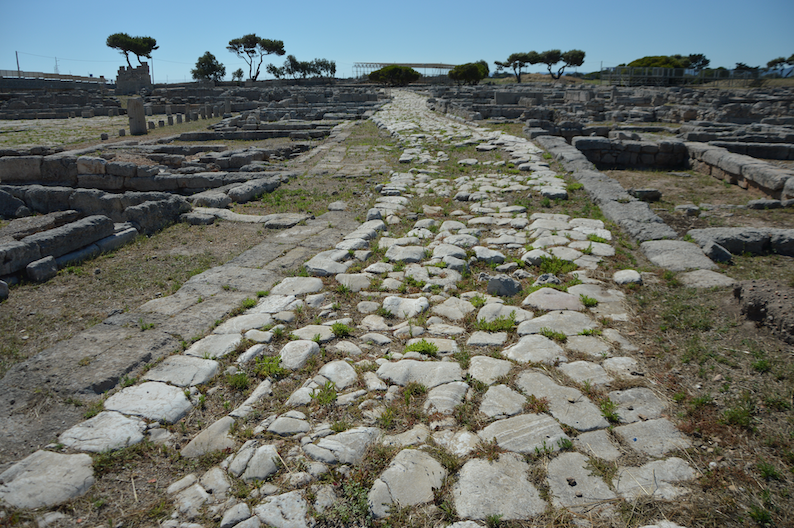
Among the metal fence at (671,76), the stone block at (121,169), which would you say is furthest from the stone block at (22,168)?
the metal fence at (671,76)

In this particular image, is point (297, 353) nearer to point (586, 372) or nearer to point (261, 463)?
point (261, 463)

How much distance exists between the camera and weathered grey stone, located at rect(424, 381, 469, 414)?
281 cm

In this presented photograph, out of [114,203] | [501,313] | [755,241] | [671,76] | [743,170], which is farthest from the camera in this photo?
[671,76]

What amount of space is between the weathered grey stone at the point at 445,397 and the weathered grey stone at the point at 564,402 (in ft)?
1.25

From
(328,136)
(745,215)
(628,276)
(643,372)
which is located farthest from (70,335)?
(328,136)

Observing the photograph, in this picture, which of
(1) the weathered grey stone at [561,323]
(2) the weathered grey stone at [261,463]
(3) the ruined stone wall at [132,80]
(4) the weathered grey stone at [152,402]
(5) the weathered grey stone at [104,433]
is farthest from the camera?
(3) the ruined stone wall at [132,80]

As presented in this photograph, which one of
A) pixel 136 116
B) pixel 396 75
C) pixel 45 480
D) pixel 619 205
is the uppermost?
pixel 396 75

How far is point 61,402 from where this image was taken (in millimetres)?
3002

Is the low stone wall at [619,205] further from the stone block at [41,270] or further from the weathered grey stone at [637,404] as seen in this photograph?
the stone block at [41,270]

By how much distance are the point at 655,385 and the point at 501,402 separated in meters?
1.00

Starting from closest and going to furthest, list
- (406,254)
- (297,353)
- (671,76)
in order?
(297,353), (406,254), (671,76)

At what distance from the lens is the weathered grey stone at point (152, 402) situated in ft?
9.48

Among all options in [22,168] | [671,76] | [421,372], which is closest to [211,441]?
[421,372]

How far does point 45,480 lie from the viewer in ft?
7.77
